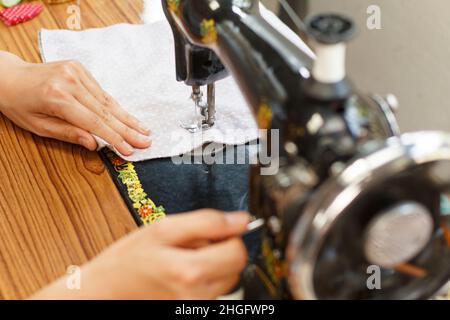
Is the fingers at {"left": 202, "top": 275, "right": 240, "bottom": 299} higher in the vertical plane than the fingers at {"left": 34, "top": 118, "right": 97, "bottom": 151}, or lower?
lower

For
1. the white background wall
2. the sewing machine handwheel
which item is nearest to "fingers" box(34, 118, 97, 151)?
the sewing machine handwheel

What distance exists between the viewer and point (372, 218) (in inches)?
24.9

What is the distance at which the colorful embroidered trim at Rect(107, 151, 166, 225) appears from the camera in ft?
3.34

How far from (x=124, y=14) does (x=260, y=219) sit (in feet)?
2.89

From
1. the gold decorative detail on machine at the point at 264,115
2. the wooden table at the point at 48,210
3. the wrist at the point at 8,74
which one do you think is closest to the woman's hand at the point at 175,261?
the gold decorative detail on machine at the point at 264,115

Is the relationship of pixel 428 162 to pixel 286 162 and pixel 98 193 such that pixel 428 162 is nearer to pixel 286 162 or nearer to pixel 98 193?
pixel 286 162

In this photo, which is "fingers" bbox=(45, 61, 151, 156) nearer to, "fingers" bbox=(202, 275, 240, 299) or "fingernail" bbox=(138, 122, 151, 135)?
"fingernail" bbox=(138, 122, 151, 135)

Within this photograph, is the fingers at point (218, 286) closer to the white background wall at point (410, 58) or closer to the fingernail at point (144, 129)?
the fingernail at point (144, 129)

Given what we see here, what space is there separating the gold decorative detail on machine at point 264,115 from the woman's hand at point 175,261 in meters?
0.11

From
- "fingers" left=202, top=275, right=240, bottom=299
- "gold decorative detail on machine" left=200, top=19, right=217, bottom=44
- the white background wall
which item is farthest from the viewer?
the white background wall

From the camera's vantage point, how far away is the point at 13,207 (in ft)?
3.36

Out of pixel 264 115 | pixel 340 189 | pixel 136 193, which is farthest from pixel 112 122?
pixel 340 189

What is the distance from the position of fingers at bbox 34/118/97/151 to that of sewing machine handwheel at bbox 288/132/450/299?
57 cm

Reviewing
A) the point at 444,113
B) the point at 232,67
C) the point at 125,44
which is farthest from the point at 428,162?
the point at 444,113
